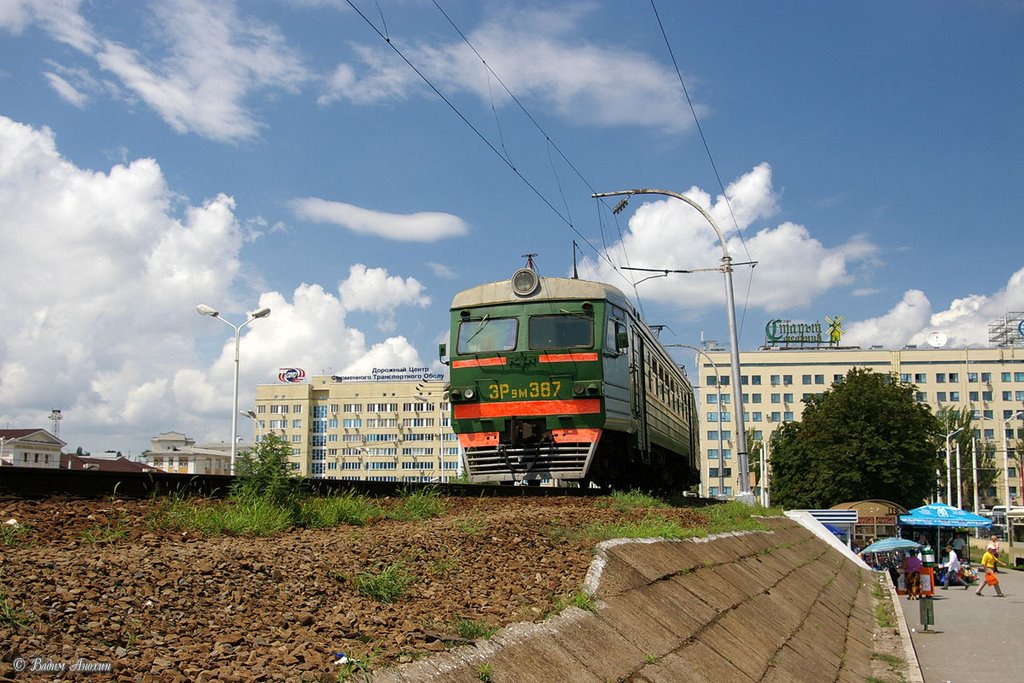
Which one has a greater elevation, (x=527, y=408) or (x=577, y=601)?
(x=527, y=408)

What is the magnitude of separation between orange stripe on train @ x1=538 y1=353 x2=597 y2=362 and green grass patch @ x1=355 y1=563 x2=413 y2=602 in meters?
10.7

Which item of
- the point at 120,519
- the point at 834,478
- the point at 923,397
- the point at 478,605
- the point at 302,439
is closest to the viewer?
the point at 478,605

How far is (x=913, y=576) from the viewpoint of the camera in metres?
24.0

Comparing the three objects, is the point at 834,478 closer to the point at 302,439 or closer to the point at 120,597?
the point at 120,597

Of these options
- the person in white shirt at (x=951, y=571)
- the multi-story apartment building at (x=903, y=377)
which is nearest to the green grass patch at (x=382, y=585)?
the person in white shirt at (x=951, y=571)

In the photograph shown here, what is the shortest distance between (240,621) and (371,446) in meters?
134

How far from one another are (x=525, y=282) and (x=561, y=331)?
3.73ft

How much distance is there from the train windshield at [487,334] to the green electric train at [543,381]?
0.7 inches

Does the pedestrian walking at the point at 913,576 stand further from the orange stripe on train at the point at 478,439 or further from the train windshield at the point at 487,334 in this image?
the train windshield at the point at 487,334

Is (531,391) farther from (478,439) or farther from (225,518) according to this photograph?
(225,518)

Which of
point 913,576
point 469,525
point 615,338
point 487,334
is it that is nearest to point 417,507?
point 469,525

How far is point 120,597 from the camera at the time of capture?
427 cm

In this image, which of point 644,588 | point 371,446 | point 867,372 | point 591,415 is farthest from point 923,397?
point 644,588

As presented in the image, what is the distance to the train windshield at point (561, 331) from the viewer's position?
15.9 m
